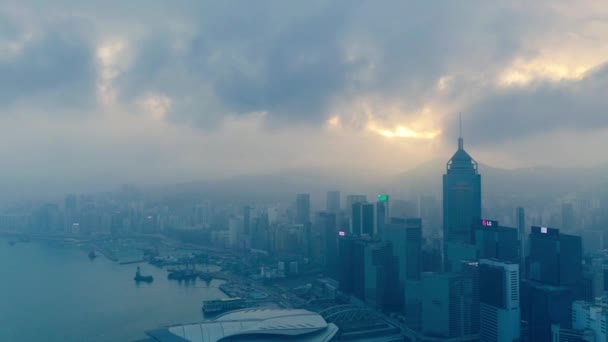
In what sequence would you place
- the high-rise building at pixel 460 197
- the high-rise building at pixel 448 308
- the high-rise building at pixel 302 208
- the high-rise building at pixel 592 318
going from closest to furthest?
the high-rise building at pixel 592 318 → the high-rise building at pixel 448 308 → the high-rise building at pixel 460 197 → the high-rise building at pixel 302 208

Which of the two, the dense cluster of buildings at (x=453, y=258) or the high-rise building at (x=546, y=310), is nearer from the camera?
the high-rise building at (x=546, y=310)

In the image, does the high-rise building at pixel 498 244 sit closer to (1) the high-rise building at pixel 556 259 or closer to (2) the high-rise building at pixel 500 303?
(1) the high-rise building at pixel 556 259

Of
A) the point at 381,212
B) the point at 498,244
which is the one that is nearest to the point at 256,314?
the point at 498,244

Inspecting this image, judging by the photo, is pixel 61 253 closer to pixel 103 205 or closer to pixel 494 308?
pixel 103 205

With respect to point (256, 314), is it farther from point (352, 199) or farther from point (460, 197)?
point (352, 199)

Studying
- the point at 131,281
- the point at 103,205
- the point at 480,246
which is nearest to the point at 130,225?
the point at 103,205

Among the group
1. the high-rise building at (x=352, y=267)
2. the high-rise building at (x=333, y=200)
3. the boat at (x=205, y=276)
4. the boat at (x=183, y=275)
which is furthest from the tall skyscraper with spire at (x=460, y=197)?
the boat at (x=183, y=275)
